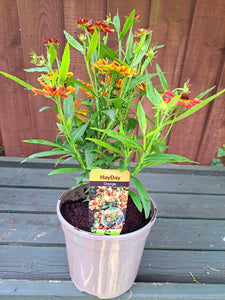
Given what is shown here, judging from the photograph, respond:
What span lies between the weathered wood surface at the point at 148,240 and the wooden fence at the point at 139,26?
0.28 meters

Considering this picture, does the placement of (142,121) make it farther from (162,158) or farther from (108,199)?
(108,199)

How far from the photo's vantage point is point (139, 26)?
3.77 feet

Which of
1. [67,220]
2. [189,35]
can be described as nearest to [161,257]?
[67,220]

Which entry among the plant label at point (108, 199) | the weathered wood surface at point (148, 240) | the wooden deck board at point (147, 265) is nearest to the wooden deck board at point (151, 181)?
the weathered wood surface at point (148, 240)

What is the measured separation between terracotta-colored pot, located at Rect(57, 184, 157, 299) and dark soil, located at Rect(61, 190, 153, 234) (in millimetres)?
29

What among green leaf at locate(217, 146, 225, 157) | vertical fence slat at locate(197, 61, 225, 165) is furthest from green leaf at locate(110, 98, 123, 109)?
green leaf at locate(217, 146, 225, 157)

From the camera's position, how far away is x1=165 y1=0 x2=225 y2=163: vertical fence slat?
114 centimetres

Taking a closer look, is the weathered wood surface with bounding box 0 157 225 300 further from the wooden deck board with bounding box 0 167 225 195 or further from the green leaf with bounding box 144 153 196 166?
the green leaf with bounding box 144 153 196 166

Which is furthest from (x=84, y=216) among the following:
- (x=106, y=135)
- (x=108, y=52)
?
(x=108, y=52)

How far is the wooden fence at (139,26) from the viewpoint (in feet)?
3.62

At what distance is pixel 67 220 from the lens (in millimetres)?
679

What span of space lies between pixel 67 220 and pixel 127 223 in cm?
18

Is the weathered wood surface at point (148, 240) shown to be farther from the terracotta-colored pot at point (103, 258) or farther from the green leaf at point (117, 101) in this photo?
the green leaf at point (117, 101)

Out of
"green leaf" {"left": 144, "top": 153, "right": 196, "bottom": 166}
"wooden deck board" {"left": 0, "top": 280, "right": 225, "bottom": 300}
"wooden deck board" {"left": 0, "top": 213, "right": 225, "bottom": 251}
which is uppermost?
"green leaf" {"left": 144, "top": 153, "right": 196, "bottom": 166}
